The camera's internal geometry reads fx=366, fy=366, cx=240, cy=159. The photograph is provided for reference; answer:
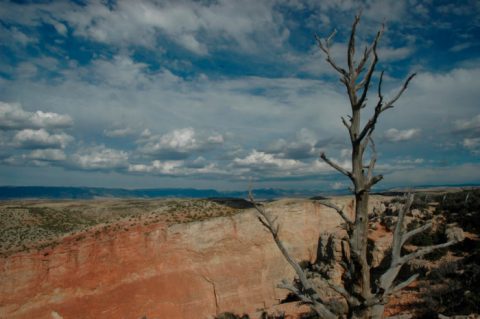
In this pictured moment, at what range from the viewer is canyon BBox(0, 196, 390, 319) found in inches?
931

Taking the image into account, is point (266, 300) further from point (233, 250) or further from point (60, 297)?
point (60, 297)

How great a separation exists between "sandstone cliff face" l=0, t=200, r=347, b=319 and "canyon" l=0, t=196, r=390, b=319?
6cm

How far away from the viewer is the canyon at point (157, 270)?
2364cm

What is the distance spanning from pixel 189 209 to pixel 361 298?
82.1ft

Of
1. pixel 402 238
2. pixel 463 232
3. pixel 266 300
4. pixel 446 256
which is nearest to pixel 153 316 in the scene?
pixel 266 300

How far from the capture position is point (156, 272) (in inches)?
992

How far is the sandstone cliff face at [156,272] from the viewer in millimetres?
23625

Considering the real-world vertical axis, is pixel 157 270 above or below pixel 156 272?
above

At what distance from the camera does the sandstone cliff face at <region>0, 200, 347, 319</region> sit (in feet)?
77.5

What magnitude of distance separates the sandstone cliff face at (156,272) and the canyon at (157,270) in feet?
0.19

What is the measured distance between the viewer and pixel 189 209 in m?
29.9

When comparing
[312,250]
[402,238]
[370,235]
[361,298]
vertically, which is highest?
[402,238]

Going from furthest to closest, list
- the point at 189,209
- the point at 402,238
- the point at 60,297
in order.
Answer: the point at 189,209, the point at 60,297, the point at 402,238

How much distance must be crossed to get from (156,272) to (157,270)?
144 mm
